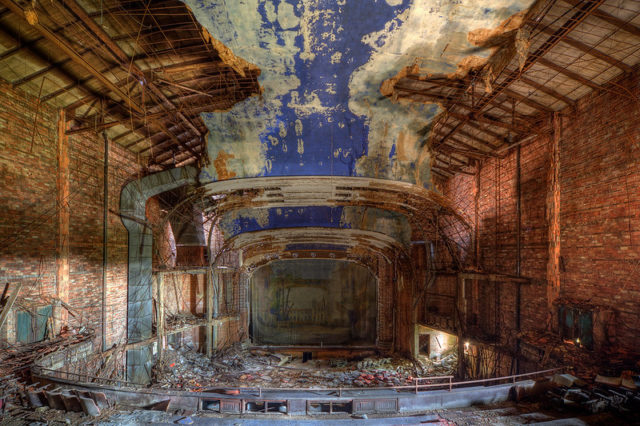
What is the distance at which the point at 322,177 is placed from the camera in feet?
25.5

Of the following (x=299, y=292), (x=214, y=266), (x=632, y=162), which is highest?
(x=632, y=162)

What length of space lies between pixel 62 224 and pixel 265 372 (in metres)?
9.60

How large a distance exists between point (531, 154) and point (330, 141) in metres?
5.75

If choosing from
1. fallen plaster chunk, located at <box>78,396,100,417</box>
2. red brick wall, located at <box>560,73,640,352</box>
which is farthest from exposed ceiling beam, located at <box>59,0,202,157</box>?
red brick wall, located at <box>560,73,640,352</box>

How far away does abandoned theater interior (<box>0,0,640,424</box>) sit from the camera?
4789 mm

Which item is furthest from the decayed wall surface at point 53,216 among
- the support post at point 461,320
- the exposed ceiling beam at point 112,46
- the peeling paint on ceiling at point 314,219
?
the support post at point 461,320

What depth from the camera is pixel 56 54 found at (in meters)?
5.42

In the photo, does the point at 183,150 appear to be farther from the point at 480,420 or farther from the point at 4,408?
the point at 480,420

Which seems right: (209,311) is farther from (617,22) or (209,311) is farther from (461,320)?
(617,22)

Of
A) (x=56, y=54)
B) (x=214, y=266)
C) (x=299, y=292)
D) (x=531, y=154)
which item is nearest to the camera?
(x=56, y=54)

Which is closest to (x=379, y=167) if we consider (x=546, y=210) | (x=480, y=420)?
(x=546, y=210)

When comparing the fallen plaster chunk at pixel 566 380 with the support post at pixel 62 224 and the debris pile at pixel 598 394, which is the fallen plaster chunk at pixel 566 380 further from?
the support post at pixel 62 224

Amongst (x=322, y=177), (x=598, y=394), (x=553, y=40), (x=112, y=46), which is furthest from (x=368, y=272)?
(x=112, y=46)

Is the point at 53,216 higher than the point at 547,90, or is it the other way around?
the point at 547,90
